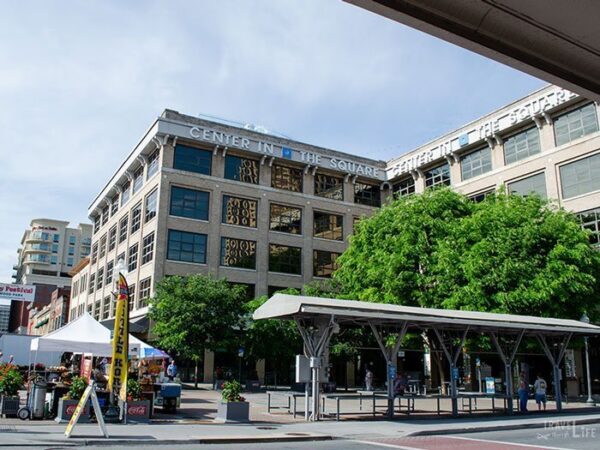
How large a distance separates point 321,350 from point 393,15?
17076mm

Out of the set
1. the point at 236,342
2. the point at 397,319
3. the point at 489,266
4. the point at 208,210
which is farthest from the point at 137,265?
the point at 397,319

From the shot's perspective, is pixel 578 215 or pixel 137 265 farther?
pixel 137 265

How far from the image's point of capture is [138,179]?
51375 millimetres

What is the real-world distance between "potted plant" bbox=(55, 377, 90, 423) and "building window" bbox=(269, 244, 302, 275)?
1219 inches

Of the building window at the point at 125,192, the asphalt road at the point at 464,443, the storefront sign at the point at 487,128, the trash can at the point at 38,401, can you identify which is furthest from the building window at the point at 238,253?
the asphalt road at the point at 464,443

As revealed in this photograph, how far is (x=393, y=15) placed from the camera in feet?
12.9

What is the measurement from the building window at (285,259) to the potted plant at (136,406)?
30077 mm

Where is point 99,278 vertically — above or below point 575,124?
below

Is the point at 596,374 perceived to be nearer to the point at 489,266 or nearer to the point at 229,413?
the point at 489,266

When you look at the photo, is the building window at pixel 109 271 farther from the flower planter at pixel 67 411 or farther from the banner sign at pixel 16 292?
the flower planter at pixel 67 411

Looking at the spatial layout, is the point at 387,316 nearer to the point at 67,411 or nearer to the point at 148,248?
the point at 67,411

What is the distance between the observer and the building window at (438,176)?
49.0 m

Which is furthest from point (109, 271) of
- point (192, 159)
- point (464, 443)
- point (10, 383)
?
point (464, 443)

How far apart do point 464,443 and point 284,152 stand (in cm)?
3721
